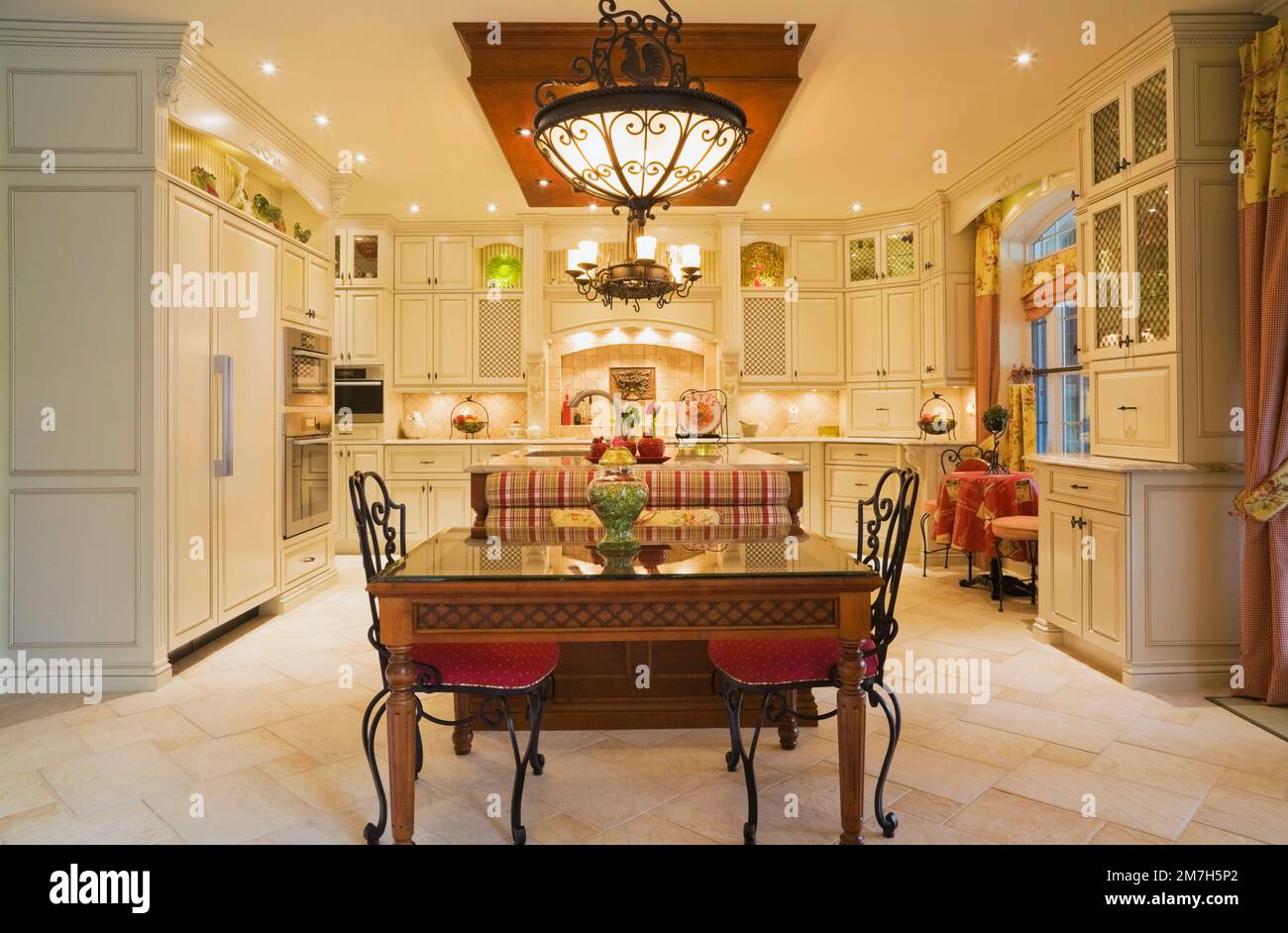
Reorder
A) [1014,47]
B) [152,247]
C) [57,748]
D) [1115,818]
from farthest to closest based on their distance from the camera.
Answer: [1014,47], [152,247], [57,748], [1115,818]

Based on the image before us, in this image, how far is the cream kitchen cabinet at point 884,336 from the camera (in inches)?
250

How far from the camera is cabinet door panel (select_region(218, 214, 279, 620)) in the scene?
12.7 ft

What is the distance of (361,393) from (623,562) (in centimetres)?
529

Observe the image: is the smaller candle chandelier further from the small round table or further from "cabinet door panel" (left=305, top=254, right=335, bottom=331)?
the small round table

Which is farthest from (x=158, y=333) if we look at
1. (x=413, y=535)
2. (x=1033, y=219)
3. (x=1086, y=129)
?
(x=1033, y=219)

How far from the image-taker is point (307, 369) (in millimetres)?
4762

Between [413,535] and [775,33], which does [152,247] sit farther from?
[413,535]

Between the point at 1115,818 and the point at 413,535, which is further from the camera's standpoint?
the point at 413,535

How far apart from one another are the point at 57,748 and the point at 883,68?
4596 millimetres

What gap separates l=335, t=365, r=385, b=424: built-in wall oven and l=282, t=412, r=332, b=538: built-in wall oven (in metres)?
1.41

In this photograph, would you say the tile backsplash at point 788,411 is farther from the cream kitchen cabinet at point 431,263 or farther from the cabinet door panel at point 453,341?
the cream kitchen cabinet at point 431,263

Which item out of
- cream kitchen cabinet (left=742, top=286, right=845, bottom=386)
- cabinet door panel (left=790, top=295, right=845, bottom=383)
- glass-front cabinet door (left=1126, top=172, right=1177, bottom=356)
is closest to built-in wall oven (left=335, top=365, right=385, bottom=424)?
cream kitchen cabinet (left=742, top=286, right=845, bottom=386)

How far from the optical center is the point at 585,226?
6594 millimetres

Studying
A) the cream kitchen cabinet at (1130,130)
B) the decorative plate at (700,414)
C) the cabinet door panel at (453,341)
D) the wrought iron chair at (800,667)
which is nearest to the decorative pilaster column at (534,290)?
the cabinet door panel at (453,341)
